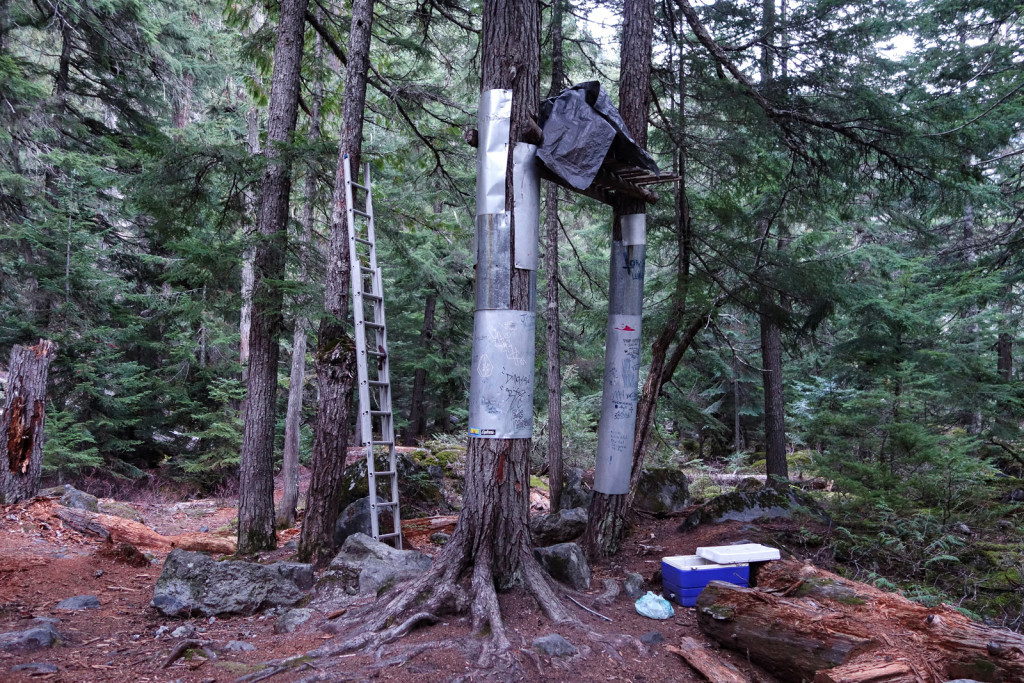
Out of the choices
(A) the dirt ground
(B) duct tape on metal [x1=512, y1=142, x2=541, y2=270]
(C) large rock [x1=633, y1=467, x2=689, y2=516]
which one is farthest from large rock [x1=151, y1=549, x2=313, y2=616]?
(C) large rock [x1=633, y1=467, x2=689, y2=516]

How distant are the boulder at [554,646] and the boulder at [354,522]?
428 cm

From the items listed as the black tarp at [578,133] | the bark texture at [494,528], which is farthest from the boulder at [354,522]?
the black tarp at [578,133]

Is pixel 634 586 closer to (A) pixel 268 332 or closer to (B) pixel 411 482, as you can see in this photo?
(A) pixel 268 332

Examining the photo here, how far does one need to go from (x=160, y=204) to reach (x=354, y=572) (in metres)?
5.32

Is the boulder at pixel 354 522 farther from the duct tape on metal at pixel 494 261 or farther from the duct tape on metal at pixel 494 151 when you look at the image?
the duct tape on metal at pixel 494 151

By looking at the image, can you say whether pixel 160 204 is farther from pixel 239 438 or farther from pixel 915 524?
pixel 915 524

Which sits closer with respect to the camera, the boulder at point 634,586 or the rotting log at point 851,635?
the rotting log at point 851,635

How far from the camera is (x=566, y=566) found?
5680 millimetres

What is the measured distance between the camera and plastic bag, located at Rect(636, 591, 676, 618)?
5188mm

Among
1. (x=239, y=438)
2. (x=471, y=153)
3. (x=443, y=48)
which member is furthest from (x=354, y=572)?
(x=239, y=438)

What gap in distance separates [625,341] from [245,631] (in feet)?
14.9

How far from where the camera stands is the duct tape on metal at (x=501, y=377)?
4.84 m

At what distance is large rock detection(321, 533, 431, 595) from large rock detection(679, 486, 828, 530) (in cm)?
358

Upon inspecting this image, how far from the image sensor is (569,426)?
46.3ft
